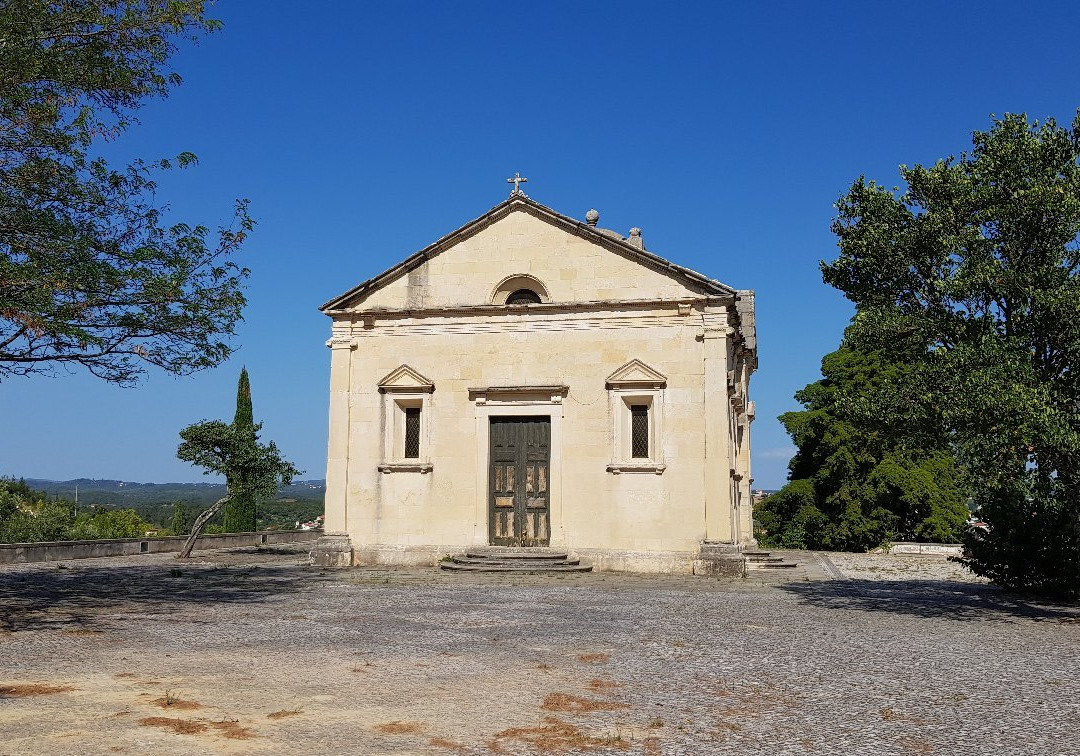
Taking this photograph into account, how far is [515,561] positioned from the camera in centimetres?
1861

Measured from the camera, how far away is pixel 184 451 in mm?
23953

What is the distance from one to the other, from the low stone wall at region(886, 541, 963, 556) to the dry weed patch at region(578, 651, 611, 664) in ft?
72.3

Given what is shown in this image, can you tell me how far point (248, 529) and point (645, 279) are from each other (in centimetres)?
2188

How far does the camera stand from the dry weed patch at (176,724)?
5922 mm

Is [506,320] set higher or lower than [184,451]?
higher

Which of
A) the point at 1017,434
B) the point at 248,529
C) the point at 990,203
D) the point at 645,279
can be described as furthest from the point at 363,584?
the point at 248,529

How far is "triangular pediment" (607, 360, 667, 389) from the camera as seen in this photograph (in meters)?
19.1

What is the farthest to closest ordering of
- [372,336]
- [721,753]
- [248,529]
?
[248,529], [372,336], [721,753]

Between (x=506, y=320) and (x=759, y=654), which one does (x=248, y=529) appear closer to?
(x=506, y=320)

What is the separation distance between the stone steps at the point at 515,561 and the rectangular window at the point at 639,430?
275 centimetres

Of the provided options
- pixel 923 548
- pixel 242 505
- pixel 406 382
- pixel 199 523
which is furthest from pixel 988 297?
pixel 242 505

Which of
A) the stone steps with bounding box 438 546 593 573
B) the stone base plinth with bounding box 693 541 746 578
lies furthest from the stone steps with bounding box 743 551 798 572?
the stone steps with bounding box 438 546 593 573

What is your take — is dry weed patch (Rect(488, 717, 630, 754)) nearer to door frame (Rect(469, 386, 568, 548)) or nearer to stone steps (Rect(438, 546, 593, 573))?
stone steps (Rect(438, 546, 593, 573))

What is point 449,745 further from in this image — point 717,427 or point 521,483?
point 521,483
